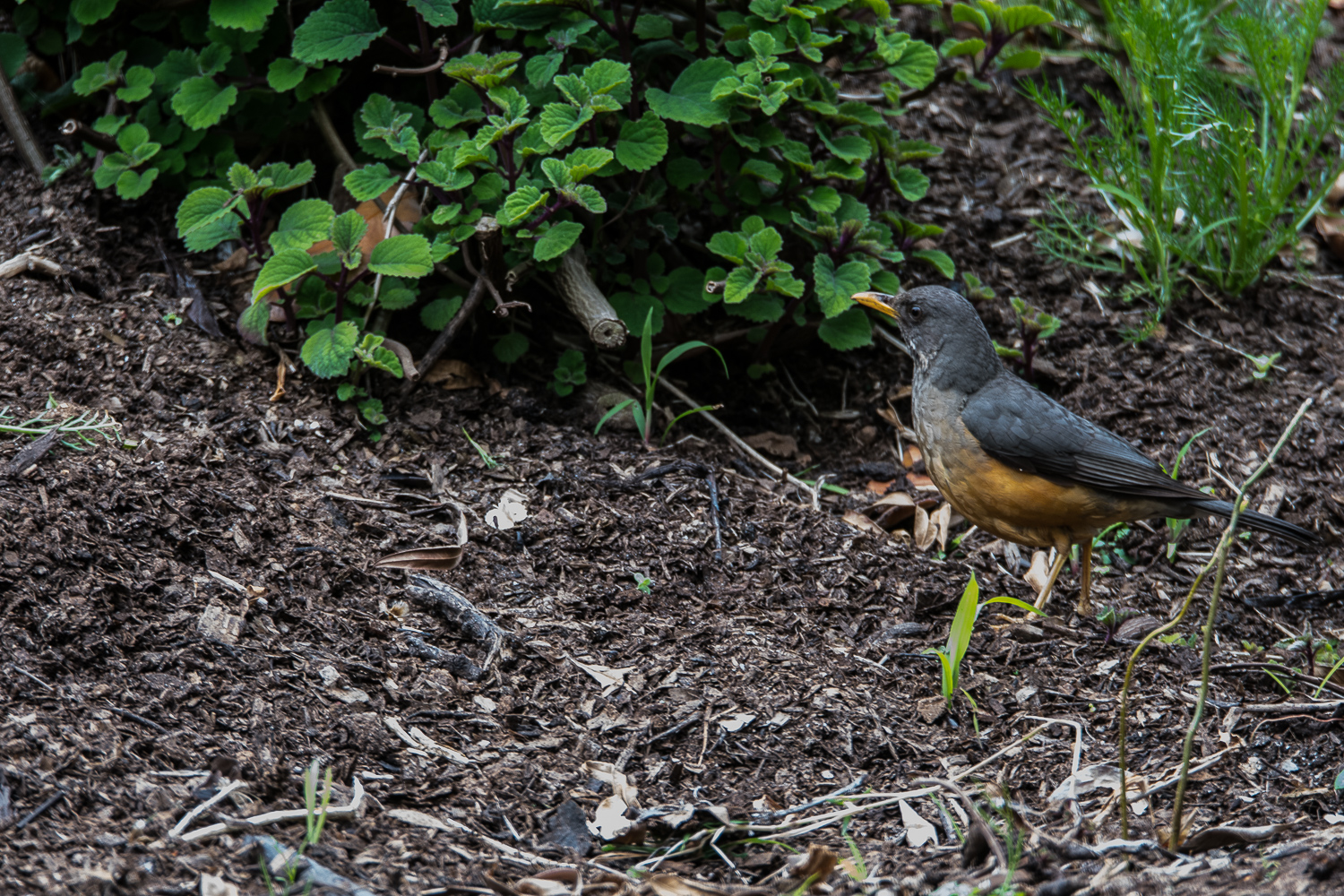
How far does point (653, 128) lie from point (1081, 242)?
2.66 meters

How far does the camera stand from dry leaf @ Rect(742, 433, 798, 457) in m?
5.09

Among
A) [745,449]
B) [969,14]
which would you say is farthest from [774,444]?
[969,14]

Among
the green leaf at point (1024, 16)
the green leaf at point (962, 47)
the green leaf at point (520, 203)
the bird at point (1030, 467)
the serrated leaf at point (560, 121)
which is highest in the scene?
the serrated leaf at point (560, 121)

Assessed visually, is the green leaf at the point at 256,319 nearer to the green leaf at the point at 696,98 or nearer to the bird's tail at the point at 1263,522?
the green leaf at the point at 696,98

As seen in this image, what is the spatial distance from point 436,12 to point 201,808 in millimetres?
2935

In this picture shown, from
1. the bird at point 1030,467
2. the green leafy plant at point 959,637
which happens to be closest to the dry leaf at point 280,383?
the bird at point 1030,467

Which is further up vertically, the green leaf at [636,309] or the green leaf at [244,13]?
the green leaf at [244,13]

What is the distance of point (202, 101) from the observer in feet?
14.5

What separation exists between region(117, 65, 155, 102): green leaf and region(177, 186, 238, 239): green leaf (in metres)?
0.53

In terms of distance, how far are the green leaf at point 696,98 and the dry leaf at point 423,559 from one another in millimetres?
1786

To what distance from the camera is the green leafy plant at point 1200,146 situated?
201 inches

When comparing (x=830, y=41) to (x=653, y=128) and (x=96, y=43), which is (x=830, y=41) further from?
(x=96, y=43)

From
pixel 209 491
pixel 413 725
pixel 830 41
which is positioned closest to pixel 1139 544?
pixel 830 41

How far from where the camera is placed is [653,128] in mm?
4297
